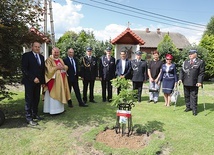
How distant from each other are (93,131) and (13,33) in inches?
120

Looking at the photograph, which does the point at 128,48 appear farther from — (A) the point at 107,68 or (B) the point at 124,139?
(B) the point at 124,139

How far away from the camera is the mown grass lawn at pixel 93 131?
3.90m

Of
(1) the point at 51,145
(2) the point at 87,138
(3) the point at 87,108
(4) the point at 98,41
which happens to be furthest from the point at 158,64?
(4) the point at 98,41

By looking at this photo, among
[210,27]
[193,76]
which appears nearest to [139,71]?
[193,76]

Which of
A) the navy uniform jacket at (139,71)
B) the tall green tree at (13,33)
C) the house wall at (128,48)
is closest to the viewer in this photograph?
the tall green tree at (13,33)

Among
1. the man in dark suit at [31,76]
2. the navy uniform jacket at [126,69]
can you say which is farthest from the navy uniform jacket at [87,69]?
the man in dark suit at [31,76]

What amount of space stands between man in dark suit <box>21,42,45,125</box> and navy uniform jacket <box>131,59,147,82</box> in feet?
11.9

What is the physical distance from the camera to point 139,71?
25.2 feet

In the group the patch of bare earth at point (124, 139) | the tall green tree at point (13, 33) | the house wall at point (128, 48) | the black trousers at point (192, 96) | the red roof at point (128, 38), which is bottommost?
the patch of bare earth at point (124, 139)

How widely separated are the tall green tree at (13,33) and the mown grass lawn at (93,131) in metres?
1.28

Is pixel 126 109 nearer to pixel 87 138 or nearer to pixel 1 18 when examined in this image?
pixel 87 138

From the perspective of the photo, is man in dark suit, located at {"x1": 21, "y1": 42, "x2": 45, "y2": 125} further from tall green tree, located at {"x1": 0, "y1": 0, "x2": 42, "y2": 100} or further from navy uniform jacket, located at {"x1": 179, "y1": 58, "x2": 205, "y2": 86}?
navy uniform jacket, located at {"x1": 179, "y1": 58, "x2": 205, "y2": 86}

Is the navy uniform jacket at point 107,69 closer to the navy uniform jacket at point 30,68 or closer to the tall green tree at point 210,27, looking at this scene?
the navy uniform jacket at point 30,68

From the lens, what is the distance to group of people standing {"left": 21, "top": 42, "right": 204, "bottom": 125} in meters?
5.17
